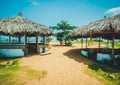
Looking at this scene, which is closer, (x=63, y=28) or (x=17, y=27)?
(x=17, y=27)

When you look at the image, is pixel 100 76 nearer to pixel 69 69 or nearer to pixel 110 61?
pixel 69 69

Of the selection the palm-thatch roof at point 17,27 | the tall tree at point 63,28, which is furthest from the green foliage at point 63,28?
the palm-thatch roof at point 17,27

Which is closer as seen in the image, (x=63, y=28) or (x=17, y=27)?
(x=17, y=27)

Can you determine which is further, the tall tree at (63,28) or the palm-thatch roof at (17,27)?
the tall tree at (63,28)

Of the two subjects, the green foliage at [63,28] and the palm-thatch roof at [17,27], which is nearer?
the palm-thatch roof at [17,27]

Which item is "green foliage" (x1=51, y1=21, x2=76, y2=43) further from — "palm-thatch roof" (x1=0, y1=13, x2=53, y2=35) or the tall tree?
"palm-thatch roof" (x1=0, y1=13, x2=53, y2=35)

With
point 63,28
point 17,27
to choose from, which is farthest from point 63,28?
point 17,27

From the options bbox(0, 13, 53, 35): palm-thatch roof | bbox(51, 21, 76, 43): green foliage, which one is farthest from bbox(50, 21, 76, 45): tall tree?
bbox(0, 13, 53, 35): palm-thatch roof

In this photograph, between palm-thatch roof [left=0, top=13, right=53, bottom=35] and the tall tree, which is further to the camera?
the tall tree

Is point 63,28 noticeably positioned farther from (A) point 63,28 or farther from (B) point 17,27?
(B) point 17,27

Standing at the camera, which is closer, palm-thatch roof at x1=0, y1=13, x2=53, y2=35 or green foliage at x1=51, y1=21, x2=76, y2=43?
palm-thatch roof at x1=0, y1=13, x2=53, y2=35

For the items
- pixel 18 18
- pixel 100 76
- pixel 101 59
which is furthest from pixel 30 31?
pixel 100 76

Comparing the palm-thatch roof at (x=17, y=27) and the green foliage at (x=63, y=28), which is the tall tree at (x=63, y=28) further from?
the palm-thatch roof at (x=17, y=27)

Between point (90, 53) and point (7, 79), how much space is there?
9551 mm
